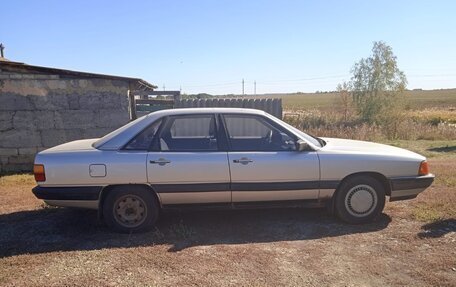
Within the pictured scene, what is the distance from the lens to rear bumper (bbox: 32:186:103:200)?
470cm

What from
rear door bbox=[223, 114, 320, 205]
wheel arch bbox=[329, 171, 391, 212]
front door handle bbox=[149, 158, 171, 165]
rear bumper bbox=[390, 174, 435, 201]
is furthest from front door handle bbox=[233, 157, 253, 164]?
rear bumper bbox=[390, 174, 435, 201]

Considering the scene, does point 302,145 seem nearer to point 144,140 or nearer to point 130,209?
point 144,140

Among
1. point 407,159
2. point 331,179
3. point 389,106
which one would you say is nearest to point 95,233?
point 331,179

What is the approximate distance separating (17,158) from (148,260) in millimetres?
6383

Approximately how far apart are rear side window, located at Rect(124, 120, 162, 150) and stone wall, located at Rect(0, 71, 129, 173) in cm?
433

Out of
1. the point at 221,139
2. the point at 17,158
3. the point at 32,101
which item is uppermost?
the point at 32,101

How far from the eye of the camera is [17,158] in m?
8.95

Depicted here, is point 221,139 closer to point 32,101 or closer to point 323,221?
point 323,221

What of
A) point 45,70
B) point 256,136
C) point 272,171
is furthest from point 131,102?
point 272,171

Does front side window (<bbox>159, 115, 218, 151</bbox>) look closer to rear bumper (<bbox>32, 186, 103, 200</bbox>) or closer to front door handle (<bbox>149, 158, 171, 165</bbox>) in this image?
front door handle (<bbox>149, 158, 171, 165</bbox>)

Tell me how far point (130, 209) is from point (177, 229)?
0.63m

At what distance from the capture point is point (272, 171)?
4.82m

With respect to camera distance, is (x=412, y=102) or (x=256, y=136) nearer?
(x=256, y=136)

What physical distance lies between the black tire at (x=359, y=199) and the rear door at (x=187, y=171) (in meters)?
1.46
